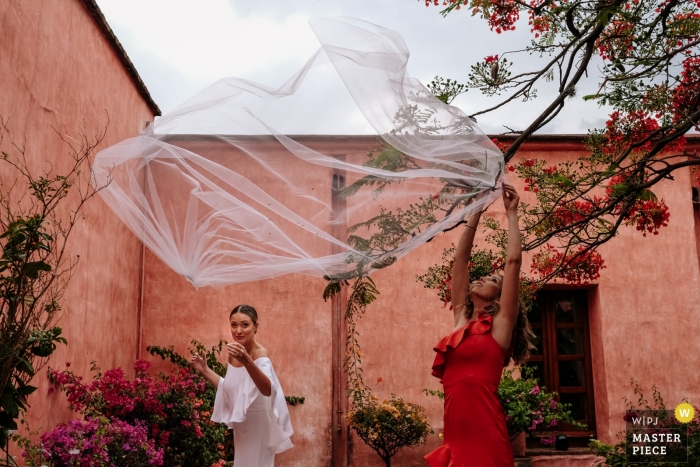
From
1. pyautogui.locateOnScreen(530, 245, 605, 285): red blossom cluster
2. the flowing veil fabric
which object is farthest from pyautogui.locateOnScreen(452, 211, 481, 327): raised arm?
pyautogui.locateOnScreen(530, 245, 605, 285): red blossom cluster

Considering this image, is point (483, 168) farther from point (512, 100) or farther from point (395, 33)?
point (512, 100)

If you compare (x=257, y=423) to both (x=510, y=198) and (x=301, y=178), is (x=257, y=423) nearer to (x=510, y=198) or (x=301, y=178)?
(x=301, y=178)

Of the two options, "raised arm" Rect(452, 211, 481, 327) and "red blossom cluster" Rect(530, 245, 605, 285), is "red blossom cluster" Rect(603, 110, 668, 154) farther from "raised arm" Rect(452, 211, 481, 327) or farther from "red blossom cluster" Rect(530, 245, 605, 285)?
"raised arm" Rect(452, 211, 481, 327)

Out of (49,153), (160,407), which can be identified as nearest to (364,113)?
(49,153)

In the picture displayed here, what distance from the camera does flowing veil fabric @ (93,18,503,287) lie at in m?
3.39

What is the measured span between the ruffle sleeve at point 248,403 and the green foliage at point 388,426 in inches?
163

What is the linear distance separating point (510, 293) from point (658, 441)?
459cm

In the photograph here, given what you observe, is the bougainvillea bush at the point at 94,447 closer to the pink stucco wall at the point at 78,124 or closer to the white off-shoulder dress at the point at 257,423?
the pink stucco wall at the point at 78,124

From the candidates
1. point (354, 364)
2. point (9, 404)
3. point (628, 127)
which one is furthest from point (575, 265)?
point (9, 404)

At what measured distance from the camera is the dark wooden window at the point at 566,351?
916cm

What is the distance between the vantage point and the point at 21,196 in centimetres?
550

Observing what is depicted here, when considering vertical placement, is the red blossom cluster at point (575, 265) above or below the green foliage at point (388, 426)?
above

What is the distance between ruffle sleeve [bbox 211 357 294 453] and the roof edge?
14.5 feet

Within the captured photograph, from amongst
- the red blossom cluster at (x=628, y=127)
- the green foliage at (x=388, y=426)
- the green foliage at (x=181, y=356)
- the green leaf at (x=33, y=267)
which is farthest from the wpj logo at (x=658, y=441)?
the green leaf at (x=33, y=267)
